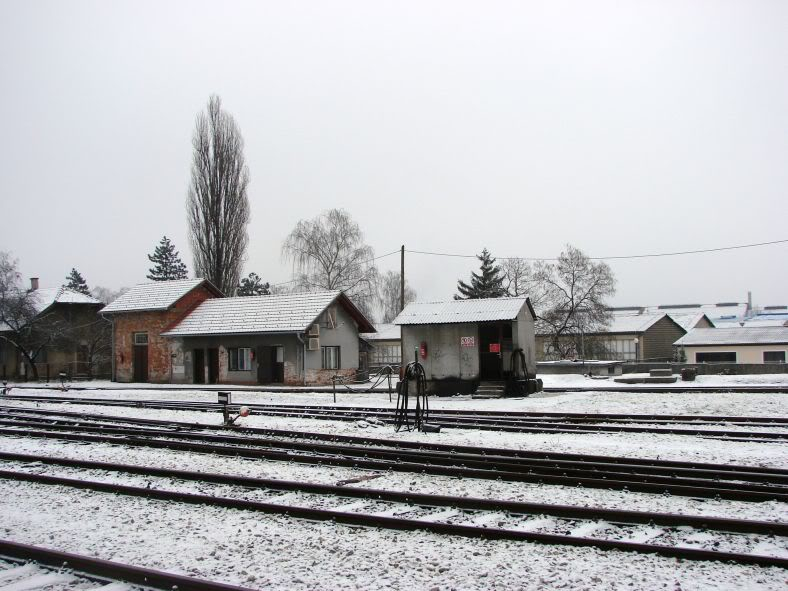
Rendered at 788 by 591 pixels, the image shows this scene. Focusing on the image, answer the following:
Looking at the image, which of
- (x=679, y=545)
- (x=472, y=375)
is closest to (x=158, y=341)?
(x=472, y=375)

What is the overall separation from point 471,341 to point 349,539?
19.6 meters

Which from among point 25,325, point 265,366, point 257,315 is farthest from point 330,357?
point 25,325

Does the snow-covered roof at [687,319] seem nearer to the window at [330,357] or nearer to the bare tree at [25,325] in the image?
the window at [330,357]

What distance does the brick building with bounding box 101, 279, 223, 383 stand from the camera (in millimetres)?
38844

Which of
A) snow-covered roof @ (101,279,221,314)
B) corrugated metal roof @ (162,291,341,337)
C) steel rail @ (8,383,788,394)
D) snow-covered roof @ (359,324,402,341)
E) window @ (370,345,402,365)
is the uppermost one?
snow-covered roof @ (101,279,221,314)

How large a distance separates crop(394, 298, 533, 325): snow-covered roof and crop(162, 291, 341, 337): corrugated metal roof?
26.6 feet

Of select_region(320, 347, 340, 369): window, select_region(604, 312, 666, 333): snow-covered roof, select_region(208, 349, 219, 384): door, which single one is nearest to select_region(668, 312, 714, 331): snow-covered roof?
select_region(604, 312, 666, 333): snow-covered roof

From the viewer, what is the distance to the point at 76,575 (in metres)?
6.36

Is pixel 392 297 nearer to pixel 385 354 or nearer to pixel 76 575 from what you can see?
pixel 385 354

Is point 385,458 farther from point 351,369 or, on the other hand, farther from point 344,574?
point 351,369

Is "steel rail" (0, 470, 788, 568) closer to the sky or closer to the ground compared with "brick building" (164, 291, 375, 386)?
closer to the ground

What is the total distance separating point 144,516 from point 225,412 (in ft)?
27.7

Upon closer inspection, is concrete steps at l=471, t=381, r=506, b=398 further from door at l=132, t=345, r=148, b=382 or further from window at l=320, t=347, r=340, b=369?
door at l=132, t=345, r=148, b=382

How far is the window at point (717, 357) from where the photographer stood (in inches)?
1735
